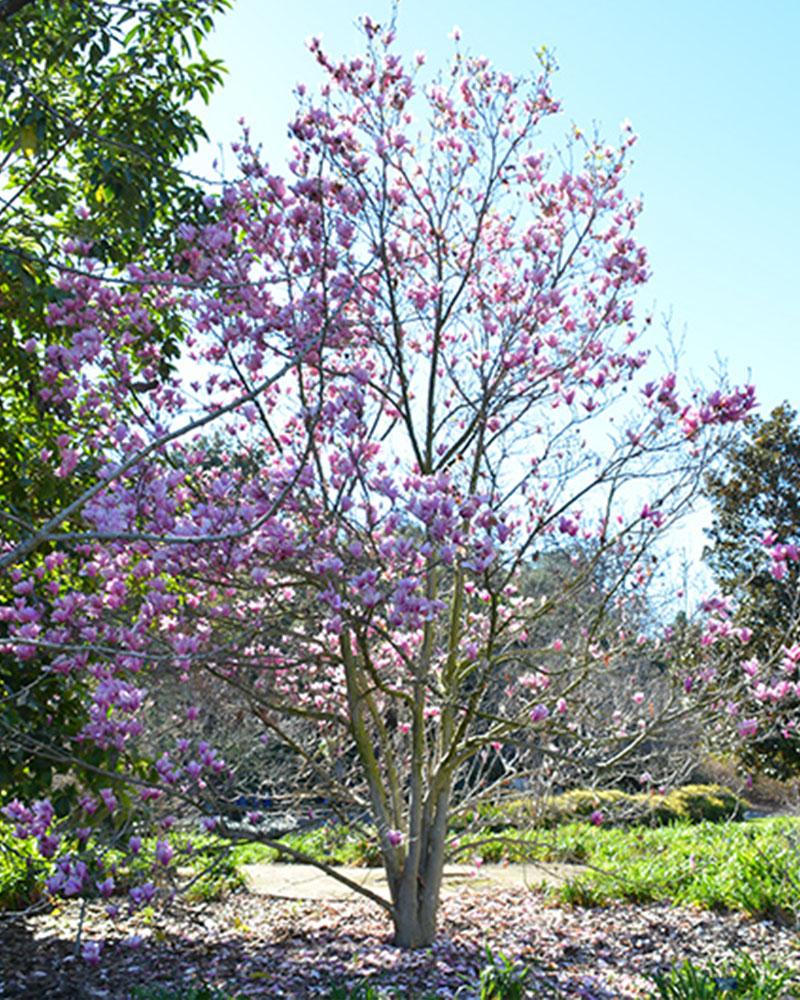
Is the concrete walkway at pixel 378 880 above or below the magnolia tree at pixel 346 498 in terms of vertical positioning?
below

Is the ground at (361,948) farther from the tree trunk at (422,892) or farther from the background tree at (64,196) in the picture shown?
the background tree at (64,196)

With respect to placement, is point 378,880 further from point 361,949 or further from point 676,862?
point 361,949

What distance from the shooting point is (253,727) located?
711 cm

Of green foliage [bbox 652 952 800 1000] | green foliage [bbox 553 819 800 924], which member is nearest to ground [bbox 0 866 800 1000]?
green foliage [bbox 553 819 800 924]

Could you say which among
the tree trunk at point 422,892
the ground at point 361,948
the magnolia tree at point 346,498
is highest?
the magnolia tree at point 346,498

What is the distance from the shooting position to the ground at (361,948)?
15.1 feet

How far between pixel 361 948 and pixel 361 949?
1.0 inches

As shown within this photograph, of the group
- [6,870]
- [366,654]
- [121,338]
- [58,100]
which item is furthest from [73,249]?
[6,870]

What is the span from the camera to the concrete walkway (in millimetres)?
7336

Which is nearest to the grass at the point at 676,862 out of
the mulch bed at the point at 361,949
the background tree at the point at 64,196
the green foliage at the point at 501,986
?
the mulch bed at the point at 361,949

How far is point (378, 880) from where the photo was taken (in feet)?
25.6

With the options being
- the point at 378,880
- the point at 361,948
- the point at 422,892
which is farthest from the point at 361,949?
the point at 378,880

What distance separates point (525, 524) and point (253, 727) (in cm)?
328

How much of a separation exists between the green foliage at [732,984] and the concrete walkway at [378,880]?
9.62 ft
